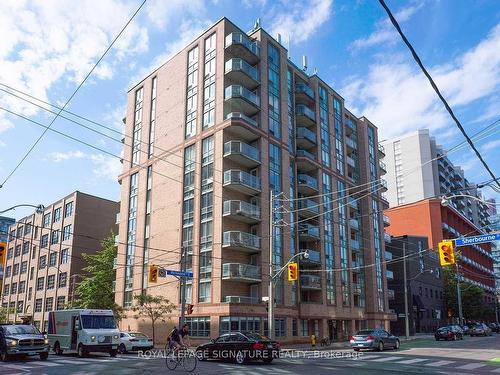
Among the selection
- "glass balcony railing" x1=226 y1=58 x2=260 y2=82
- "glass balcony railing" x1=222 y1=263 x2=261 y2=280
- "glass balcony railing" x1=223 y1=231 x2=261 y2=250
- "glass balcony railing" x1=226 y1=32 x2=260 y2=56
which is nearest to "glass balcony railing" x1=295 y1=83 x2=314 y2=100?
"glass balcony railing" x1=226 y1=32 x2=260 y2=56

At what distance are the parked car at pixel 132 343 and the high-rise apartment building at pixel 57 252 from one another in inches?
1310

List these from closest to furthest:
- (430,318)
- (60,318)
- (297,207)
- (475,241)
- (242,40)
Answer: (475,241) → (60,318) → (242,40) → (297,207) → (430,318)

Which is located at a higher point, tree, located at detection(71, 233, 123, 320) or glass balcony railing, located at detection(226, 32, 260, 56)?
glass balcony railing, located at detection(226, 32, 260, 56)

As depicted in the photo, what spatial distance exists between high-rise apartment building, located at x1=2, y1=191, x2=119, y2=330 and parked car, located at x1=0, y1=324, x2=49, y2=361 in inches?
1564

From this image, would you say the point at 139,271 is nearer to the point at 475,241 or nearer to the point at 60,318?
the point at 60,318

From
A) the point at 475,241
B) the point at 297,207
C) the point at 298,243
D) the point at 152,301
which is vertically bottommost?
the point at 152,301

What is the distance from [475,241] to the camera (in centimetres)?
2386

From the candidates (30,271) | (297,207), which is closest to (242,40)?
(297,207)

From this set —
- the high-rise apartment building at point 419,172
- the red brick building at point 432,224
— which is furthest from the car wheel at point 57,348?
the high-rise apartment building at point 419,172

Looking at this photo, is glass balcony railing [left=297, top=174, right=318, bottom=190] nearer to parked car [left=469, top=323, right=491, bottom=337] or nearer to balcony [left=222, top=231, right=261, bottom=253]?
balcony [left=222, top=231, right=261, bottom=253]

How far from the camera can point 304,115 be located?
51.8 meters

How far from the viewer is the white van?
2550cm

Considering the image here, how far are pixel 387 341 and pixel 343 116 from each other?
34.7 metres

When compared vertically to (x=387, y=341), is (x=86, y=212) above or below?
above
